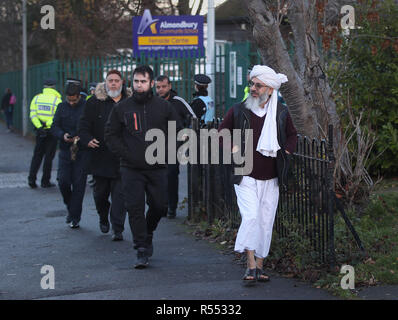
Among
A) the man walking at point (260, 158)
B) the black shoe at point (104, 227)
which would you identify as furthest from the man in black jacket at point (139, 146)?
the black shoe at point (104, 227)

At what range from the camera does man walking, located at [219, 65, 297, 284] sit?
22.9 feet

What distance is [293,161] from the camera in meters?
7.70

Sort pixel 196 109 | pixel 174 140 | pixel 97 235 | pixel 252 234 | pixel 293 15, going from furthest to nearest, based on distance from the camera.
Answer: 1. pixel 196 109
2. pixel 97 235
3. pixel 293 15
4. pixel 174 140
5. pixel 252 234

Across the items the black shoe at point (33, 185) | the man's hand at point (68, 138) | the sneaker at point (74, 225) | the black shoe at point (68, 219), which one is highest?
the man's hand at point (68, 138)

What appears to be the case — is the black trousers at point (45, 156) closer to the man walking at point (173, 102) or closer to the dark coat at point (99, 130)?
the man walking at point (173, 102)

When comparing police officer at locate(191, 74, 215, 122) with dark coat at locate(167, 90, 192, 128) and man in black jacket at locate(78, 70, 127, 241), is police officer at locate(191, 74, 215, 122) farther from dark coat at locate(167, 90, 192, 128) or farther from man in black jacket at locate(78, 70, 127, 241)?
man in black jacket at locate(78, 70, 127, 241)

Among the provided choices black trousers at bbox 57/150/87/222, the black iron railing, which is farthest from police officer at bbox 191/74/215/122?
the black iron railing

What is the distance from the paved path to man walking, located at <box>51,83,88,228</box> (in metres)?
0.36

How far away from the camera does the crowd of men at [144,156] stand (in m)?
6.99

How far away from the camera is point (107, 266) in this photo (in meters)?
7.95

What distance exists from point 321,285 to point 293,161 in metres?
1.46

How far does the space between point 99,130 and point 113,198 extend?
839 millimetres
